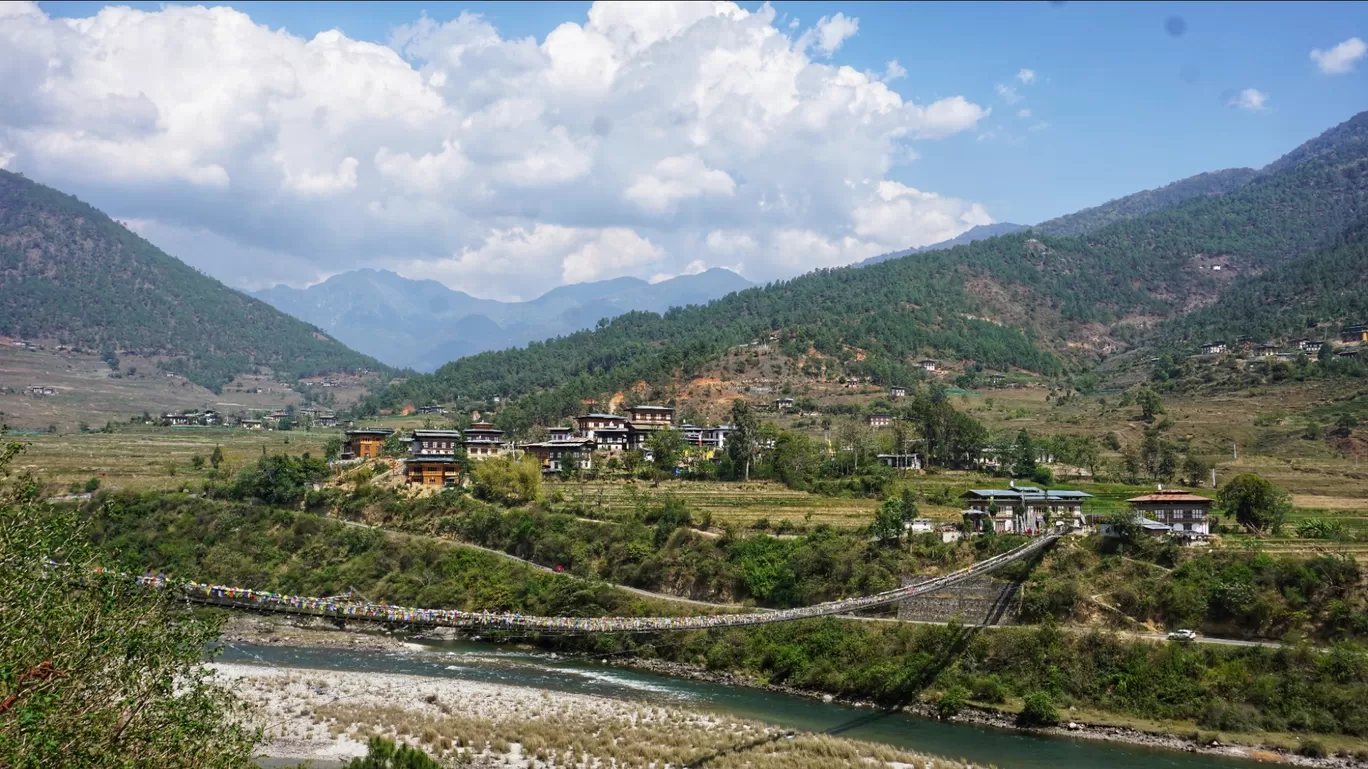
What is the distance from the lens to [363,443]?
228ft

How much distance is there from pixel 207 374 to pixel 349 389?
24960mm

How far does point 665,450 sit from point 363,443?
24960 millimetres

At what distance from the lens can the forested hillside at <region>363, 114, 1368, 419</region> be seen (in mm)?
106312

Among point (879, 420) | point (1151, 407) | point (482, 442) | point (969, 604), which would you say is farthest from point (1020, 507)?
point (482, 442)

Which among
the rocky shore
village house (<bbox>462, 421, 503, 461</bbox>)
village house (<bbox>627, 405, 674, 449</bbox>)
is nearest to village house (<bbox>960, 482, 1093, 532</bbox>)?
the rocky shore

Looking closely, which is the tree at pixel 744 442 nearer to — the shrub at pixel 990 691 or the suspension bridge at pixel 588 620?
the suspension bridge at pixel 588 620

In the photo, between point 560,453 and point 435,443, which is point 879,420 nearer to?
point 560,453

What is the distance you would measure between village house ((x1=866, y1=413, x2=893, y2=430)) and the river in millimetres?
43801

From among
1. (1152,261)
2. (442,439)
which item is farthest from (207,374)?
(1152,261)

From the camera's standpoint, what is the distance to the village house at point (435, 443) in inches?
2489

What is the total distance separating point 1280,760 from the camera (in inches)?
953

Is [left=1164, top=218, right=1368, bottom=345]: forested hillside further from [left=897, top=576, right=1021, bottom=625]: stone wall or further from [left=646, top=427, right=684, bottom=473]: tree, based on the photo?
[left=897, top=576, right=1021, bottom=625]: stone wall

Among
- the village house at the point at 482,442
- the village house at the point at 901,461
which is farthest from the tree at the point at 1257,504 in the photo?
the village house at the point at 482,442

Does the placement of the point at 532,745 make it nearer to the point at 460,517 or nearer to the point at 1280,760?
the point at 1280,760
